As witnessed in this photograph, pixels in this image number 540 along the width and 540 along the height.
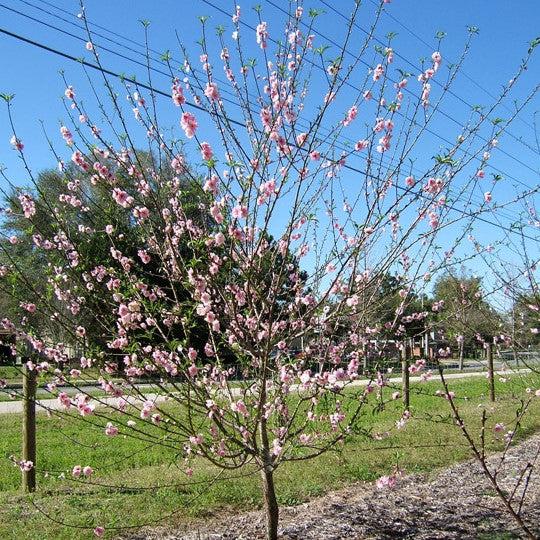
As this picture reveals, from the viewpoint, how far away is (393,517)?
470cm

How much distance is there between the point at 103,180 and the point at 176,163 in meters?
0.54

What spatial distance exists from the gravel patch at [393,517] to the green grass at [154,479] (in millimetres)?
247

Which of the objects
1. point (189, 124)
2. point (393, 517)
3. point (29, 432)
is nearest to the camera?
point (189, 124)

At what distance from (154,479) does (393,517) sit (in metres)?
2.45

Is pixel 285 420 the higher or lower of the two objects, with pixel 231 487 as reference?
higher

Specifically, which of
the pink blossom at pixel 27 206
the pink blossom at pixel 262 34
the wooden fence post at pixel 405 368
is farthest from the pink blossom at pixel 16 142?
the wooden fence post at pixel 405 368

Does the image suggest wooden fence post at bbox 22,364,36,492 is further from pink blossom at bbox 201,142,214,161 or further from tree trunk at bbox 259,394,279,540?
pink blossom at bbox 201,142,214,161

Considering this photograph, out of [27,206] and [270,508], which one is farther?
[27,206]

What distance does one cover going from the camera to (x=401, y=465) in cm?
646

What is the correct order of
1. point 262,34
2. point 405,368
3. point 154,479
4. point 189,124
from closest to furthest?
point 189,124 → point 262,34 → point 154,479 → point 405,368

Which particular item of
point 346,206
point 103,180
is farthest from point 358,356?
point 103,180

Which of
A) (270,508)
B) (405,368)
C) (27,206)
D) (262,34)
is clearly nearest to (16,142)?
(27,206)

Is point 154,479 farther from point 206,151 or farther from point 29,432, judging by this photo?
point 206,151

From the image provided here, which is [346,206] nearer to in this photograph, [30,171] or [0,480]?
[30,171]
